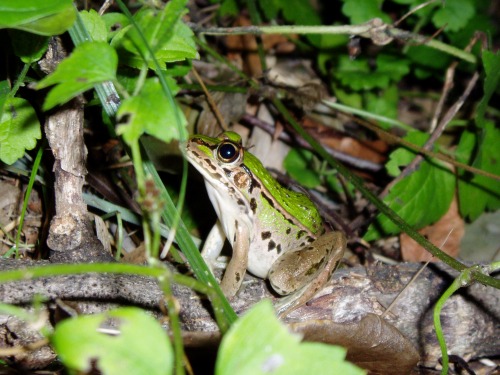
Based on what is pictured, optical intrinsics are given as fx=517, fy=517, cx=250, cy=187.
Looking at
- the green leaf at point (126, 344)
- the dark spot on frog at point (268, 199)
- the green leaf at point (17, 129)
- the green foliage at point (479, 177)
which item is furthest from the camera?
the green foliage at point (479, 177)

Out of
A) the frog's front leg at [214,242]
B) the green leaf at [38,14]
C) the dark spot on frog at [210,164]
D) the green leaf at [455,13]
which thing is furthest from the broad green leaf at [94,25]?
the green leaf at [455,13]

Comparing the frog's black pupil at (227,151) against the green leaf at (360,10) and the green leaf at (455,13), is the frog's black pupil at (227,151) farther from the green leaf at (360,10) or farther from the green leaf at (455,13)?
the green leaf at (455,13)

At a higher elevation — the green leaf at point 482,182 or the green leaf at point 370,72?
the green leaf at point 370,72

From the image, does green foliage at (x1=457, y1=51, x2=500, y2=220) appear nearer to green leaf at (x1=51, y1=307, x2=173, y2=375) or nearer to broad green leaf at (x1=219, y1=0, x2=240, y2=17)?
broad green leaf at (x1=219, y1=0, x2=240, y2=17)

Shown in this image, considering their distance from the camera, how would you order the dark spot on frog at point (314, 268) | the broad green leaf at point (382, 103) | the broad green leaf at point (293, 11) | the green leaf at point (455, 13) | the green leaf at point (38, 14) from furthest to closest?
the broad green leaf at point (382, 103) < the broad green leaf at point (293, 11) < the green leaf at point (455, 13) < the dark spot on frog at point (314, 268) < the green leaf at point (38, 14)

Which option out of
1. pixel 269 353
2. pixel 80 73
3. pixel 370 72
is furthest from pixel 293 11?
pixel 269 353

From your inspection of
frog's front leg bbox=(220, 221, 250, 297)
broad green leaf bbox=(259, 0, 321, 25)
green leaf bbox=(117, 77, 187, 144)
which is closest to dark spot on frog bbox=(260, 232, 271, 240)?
frog's front leg bbox=(220, 221, 250, 297)

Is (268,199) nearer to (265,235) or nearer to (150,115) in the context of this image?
(265,235)
